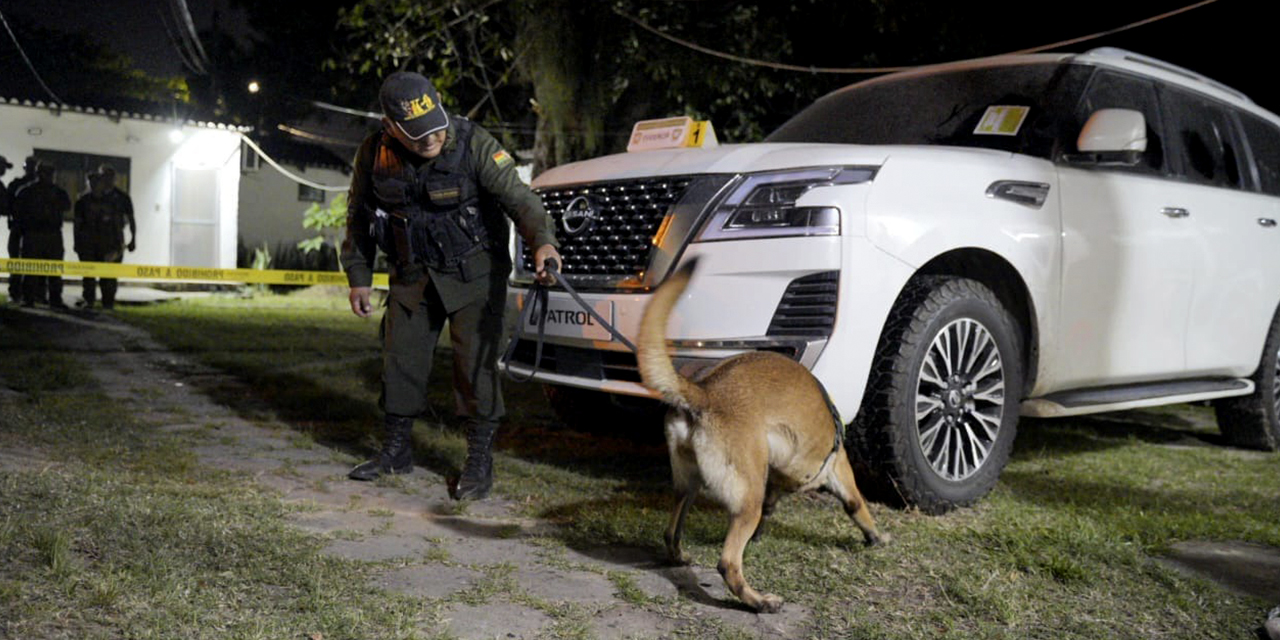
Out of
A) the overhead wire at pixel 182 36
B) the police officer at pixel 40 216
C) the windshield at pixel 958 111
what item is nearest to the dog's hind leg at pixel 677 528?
the windshield at pixel 958 111

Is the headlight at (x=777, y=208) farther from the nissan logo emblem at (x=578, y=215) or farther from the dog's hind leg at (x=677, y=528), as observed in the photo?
the dog's hind leg at (x=677, y=528)

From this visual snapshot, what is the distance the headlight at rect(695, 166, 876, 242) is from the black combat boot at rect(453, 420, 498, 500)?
1.26 metres

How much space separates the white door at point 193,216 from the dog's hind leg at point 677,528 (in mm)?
13498

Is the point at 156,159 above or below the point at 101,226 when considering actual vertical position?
above

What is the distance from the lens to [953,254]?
435cm

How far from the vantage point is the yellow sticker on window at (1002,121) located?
4824 mm

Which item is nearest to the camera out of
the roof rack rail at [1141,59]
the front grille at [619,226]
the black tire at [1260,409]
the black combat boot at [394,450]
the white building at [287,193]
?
the front grille at [619,226]

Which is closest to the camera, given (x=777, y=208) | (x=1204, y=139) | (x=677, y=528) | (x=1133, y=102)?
(x=677, y=528)

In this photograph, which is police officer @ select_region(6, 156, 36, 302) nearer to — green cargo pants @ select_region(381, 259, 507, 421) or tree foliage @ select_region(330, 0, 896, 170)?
tree foliage @ select_region(330, 0, 896, 170)

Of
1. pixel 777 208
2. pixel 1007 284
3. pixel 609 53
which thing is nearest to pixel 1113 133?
pixel 1007 284

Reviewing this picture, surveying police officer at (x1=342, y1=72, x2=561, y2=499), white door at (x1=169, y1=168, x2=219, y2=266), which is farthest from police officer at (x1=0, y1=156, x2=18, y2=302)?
police officer at (x1=342, y1=72, x2=561, y2=499)

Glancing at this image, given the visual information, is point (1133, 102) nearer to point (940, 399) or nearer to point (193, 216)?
point (940, 399)

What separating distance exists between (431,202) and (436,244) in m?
0.17

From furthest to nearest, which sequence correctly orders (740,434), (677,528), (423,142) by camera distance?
(423,142)
(677,528)
(740,434)
